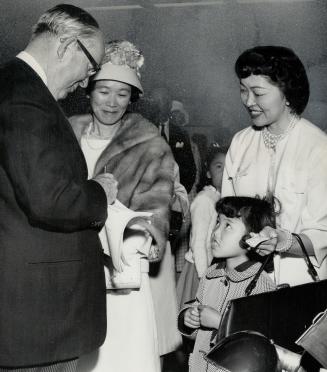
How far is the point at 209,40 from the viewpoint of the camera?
5.61 meters

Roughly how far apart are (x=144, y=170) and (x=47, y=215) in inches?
44.1

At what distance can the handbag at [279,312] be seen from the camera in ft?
6.77

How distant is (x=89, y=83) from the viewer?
10.1 feet

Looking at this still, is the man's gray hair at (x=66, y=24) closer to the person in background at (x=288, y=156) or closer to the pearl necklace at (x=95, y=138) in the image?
the person in background at (x=288, y=156)

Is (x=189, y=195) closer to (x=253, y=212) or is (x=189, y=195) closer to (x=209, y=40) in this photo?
(x=209, y=40)

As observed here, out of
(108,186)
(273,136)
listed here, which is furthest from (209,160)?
(108,186)

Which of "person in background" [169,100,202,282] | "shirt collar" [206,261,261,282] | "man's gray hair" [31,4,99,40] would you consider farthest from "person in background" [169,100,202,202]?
"man's gray hair" [31,4,99,40]

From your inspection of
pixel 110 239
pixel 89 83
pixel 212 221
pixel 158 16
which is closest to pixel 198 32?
pixel 158 16

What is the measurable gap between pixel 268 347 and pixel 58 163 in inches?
36.5

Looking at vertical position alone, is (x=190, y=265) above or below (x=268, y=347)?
below

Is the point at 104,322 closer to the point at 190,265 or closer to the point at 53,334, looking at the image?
the point at 53,334

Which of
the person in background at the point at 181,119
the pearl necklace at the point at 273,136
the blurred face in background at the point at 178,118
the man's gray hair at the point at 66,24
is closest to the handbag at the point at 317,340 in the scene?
the pearl necklace at the point at 273,136

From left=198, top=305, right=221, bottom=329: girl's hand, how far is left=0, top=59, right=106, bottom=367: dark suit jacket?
54 cm

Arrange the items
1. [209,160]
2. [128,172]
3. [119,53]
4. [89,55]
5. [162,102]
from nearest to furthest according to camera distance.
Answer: [89,55], [128,172], [119,53], [209,160], [162,102]
